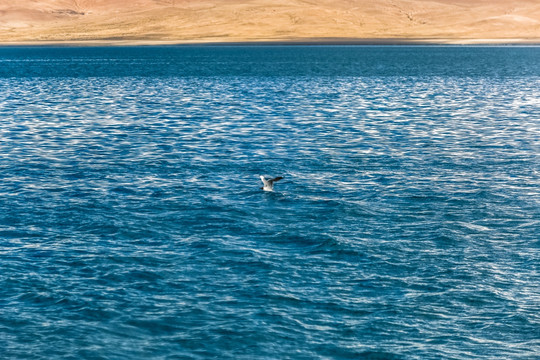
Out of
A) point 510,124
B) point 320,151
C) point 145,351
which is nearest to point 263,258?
point 145,351

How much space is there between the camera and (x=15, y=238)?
33969 mm

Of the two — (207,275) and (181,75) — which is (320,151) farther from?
(181,75)

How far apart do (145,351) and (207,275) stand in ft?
20.5

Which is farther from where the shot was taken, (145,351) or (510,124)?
(510,124)

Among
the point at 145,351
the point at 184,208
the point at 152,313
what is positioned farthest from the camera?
the point at 184,208

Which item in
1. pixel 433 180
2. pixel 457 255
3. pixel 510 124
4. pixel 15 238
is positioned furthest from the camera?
pixel 510 124

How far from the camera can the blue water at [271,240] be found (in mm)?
24438

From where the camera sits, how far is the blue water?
24438mm

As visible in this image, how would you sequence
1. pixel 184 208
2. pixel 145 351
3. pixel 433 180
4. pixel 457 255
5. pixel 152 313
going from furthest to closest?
pixel 433 180 → pixel 184 208 → pixel 457 255 → pixel 152 313 → pixel 145 351

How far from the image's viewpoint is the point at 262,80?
138 meters

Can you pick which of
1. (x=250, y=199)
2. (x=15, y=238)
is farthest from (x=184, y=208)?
(x=15, y=238)

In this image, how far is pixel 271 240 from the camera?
33.8m

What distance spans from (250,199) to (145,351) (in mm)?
18257

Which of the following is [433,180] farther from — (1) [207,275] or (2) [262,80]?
(2) [262,80]
